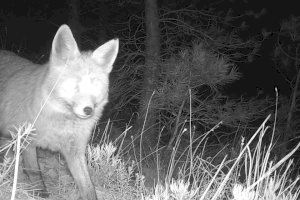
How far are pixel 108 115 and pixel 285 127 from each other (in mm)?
8643

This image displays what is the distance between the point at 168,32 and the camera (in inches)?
461

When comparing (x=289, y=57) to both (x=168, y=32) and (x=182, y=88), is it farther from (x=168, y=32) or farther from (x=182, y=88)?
(x=182, y=88)

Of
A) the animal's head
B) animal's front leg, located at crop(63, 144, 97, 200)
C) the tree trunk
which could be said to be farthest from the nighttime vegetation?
the animal's head

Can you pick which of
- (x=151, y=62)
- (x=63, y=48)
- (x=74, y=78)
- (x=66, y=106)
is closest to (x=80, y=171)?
(x=66, y=106)

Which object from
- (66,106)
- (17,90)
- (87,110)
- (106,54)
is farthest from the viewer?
(17,90)

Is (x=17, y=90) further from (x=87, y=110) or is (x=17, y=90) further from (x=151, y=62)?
(x=151, y=62)

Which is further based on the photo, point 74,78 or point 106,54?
point 106,54

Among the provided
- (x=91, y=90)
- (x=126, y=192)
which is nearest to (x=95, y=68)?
(x=91, y=90)

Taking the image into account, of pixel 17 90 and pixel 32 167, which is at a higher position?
pixel 17 90

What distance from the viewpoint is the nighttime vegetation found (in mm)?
3476

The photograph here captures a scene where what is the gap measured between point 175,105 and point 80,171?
544 cm

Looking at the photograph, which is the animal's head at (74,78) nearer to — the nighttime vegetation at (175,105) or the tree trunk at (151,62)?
the nighttime vegetation at (175,105)

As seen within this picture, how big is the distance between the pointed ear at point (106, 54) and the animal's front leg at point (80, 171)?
2.82 feet

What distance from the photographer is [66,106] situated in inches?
157
